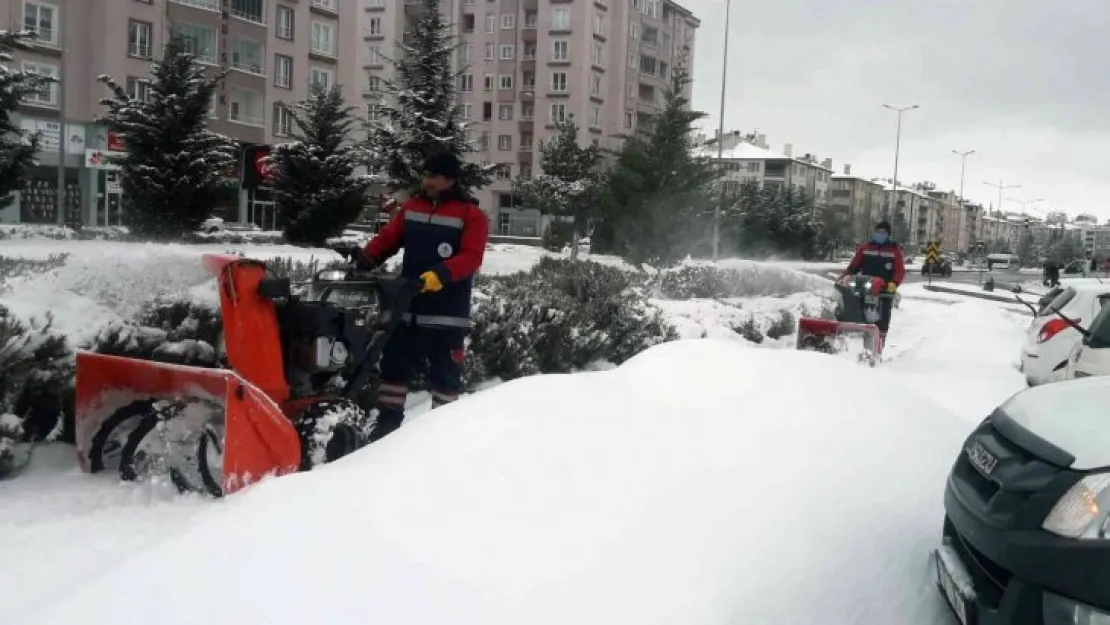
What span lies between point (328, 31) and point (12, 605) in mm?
52224

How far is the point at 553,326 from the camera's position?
7.78m

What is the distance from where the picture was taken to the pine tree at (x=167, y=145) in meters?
26.3

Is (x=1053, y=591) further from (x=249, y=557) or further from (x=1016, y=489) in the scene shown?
(x=249, y=557)

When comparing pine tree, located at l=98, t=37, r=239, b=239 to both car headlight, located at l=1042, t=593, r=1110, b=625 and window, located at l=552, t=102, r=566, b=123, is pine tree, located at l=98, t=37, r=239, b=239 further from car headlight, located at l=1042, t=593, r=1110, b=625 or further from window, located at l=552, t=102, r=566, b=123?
window, located at l=552, t=102, r=566, b=123

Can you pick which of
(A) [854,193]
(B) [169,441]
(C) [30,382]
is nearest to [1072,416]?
(B) [169,441]

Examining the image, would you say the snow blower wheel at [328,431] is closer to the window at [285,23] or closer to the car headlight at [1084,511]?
the car headlight at [1084,511]

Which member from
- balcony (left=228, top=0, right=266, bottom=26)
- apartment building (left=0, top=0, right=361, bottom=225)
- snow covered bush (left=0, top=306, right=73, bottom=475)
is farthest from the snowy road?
balcony (left=228, top=0, right=266, bottom=26)

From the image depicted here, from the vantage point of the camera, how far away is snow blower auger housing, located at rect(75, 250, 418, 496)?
4.11m

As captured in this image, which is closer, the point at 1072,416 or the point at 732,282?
the point at 1072,416

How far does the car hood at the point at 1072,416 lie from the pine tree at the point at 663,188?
76.7 ft

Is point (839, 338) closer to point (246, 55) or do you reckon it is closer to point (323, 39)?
point (246, 55)

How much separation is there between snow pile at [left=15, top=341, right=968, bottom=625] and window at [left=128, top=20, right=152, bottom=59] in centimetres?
4191

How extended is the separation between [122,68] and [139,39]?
5.75 ft

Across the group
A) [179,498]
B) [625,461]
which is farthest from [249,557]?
[179,498]
